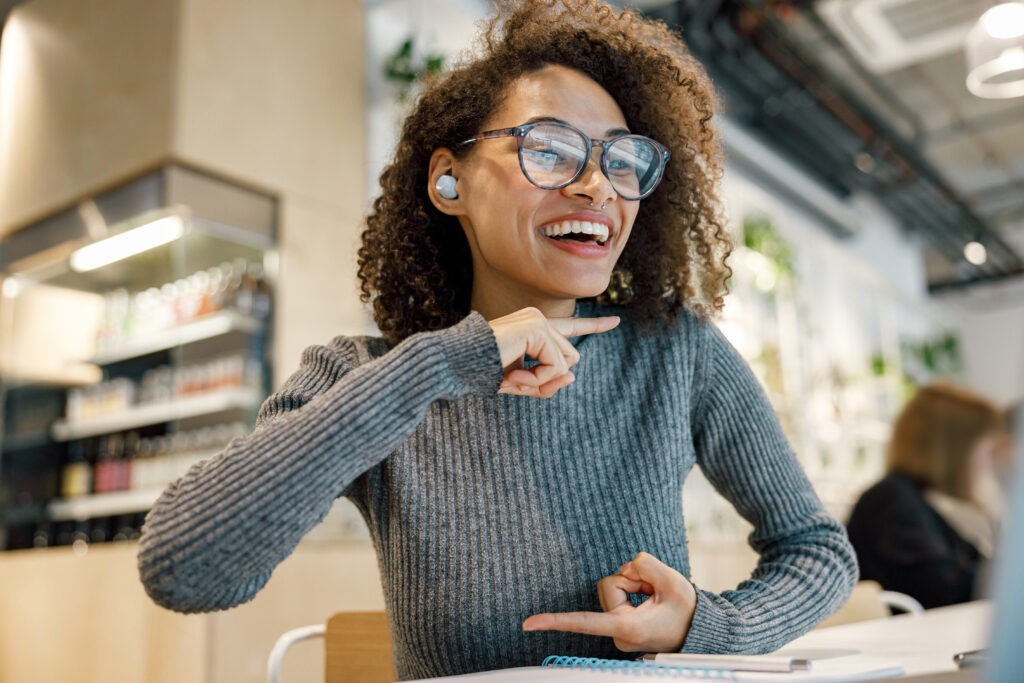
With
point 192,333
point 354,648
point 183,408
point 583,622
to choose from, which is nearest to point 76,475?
point 183,408

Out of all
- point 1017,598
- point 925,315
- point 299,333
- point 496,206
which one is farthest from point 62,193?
point 925,315

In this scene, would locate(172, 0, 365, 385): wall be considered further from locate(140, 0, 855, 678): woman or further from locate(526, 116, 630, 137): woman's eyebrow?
locate(526, 116, 630, 137): woman's eyebrow

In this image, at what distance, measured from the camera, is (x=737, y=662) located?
848mm

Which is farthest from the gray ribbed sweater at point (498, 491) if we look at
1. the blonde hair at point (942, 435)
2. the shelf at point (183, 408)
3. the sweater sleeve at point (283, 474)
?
the shelf at point (183, 408)

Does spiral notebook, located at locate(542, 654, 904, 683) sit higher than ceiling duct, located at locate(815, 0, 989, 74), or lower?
lower

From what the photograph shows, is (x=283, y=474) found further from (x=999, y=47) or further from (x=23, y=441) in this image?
(x=23, y=441)

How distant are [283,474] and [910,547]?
7.96 feet

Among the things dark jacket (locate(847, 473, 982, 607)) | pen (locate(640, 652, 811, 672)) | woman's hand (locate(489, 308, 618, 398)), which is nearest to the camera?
pen (locate(640, 652, 811, 672))

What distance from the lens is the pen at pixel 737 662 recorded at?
806 millimetres

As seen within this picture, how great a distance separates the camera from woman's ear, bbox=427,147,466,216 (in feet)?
4.61

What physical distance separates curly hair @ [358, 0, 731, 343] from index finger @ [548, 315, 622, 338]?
0.43 feet

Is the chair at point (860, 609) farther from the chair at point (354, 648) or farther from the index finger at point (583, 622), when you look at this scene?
the index finger at point (583, 622)

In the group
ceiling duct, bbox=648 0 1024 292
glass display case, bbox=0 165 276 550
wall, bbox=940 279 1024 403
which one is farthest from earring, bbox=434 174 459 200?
wall, bbox=940 279 1024 403

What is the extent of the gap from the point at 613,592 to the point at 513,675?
191mm
